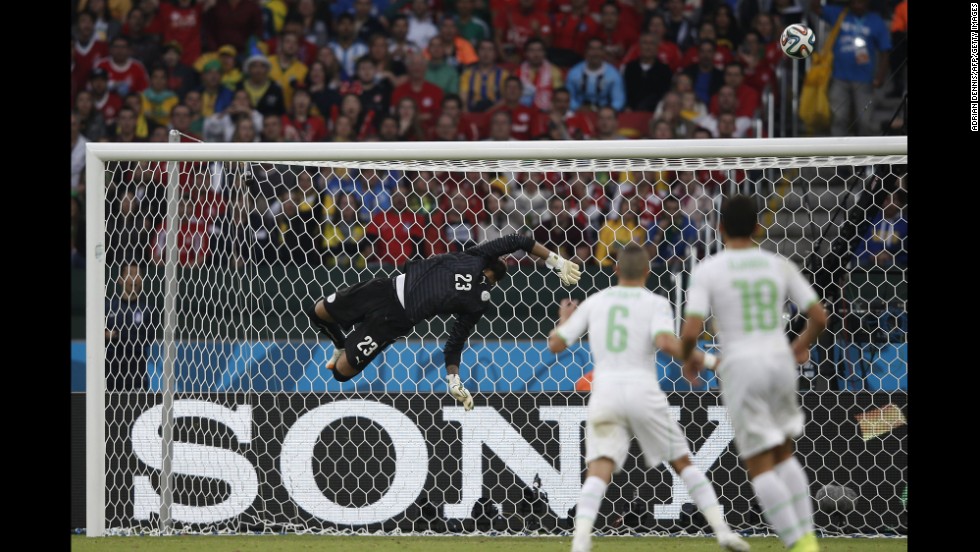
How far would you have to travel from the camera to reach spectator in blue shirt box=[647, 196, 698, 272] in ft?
27.7

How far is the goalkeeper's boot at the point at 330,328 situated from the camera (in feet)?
23.9

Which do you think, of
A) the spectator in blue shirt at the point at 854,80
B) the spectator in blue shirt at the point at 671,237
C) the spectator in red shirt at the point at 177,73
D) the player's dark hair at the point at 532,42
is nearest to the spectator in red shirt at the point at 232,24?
the spectator in red shirt at the point at 177,73

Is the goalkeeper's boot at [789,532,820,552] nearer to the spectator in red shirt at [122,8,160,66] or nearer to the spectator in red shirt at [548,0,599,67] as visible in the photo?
the spectator in red shirt at [548,0,599,67]

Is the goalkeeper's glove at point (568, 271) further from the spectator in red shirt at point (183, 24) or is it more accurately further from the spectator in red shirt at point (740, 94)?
the spectator in red shirt at point (183, 24)

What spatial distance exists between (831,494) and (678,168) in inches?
87.1

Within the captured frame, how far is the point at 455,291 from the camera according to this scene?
22.3ft

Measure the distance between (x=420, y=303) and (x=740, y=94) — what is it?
592 cm

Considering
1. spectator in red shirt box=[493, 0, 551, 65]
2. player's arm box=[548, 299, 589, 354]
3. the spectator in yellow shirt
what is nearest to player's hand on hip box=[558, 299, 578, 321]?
player's arm box=[548, 299, 589, 354]

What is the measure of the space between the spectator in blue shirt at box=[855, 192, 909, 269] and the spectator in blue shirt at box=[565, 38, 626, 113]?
3.68m

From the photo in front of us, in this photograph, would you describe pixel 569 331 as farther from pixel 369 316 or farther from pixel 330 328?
pixel 330 328

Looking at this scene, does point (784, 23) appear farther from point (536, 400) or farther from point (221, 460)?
point (221, 460)
